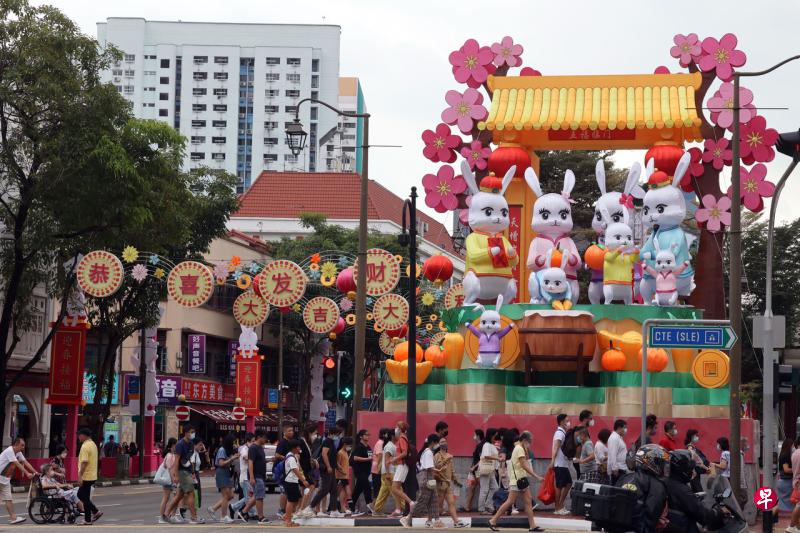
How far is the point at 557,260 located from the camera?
98.6 feet

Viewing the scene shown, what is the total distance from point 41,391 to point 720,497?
37.7 metres

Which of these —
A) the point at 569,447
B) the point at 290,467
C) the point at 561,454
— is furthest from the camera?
the point at 561,454

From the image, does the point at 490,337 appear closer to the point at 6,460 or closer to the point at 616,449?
the point at 616,449

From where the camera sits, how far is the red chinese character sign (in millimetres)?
44656

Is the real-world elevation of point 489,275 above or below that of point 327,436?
above

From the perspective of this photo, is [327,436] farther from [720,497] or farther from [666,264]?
[720,497]

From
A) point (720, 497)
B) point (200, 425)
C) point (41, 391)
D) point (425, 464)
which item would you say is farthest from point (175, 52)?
point (720, 497)

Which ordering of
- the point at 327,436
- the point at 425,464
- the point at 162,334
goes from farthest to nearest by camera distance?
the point at 162,334 < the point at 327,436 < the point at 425,464

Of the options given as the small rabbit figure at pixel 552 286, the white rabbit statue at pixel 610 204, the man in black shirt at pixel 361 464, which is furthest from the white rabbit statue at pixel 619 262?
the man in black shirt at pixel 361 464

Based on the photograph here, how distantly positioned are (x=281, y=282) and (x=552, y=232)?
7.17 metres

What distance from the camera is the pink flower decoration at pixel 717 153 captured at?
31.5 m

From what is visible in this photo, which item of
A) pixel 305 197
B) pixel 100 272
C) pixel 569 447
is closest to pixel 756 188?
pixel 569 447

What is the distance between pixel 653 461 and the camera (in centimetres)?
1273

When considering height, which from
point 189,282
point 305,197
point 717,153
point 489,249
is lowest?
point 189,282
